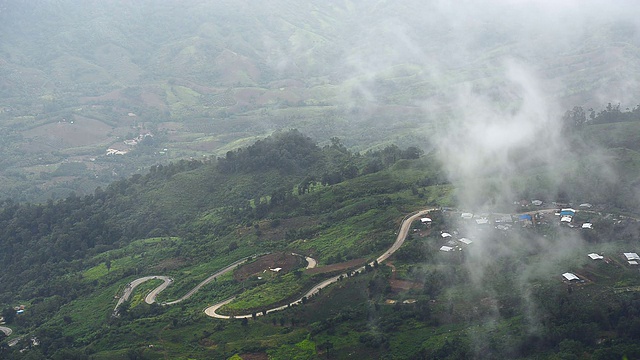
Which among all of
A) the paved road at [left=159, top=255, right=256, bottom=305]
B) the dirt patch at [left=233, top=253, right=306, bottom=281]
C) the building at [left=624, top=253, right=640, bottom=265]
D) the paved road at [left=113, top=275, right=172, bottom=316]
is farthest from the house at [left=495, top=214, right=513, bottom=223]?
the paved road at [left=113, top=275, right=172, bottom=316]

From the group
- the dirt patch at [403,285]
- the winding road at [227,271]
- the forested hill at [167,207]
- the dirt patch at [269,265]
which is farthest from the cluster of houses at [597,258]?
the forested hill at [167,207]

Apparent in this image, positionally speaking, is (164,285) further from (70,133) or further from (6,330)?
(70,133)

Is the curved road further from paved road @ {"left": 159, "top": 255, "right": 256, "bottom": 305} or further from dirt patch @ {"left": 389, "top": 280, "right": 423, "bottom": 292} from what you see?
dirt patch @ {"left": 389, "top": 280, "right": 423, "bottom": 292}

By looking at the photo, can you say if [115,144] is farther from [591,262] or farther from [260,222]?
[591,262]

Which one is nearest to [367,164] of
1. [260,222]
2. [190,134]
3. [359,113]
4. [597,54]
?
[260,222]

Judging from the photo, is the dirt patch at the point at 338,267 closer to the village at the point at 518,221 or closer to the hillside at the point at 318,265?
the hillside at the point at 318,265
